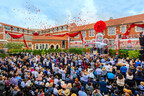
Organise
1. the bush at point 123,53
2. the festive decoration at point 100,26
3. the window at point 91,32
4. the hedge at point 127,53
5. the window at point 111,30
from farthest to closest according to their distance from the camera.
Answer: the window at point 91,32 < the window at point 111,30 < the festive decoration at point 100,26 < the bush at point 123,53 < the hedge at point 127,53

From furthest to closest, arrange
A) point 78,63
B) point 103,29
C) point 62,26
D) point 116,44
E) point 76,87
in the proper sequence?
point 62,26 < point 103,29 < point 116,44 < point 78,63 < point 76,87

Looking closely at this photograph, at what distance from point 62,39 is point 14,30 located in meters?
23.0

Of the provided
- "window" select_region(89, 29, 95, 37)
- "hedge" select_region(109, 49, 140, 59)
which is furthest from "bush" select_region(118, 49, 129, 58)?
"window" select_region(89, 29, 95, 37)

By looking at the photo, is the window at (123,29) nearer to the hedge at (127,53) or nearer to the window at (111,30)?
the window at (111,30)

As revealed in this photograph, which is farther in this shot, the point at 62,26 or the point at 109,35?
the point at 62,26

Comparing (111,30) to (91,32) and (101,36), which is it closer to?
(101,36)

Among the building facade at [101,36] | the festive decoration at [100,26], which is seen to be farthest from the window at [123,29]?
the festive decoration at [100,26]

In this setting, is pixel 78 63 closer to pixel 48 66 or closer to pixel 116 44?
pixel 48 66

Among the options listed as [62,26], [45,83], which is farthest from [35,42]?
[45,83]

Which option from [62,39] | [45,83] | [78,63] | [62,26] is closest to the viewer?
[45,83]

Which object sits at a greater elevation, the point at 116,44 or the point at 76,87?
the point at 116,44

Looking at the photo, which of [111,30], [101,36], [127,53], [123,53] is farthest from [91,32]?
[127,53]

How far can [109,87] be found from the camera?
212 inches

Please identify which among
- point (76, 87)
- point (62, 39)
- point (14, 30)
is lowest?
point (76, 87)
